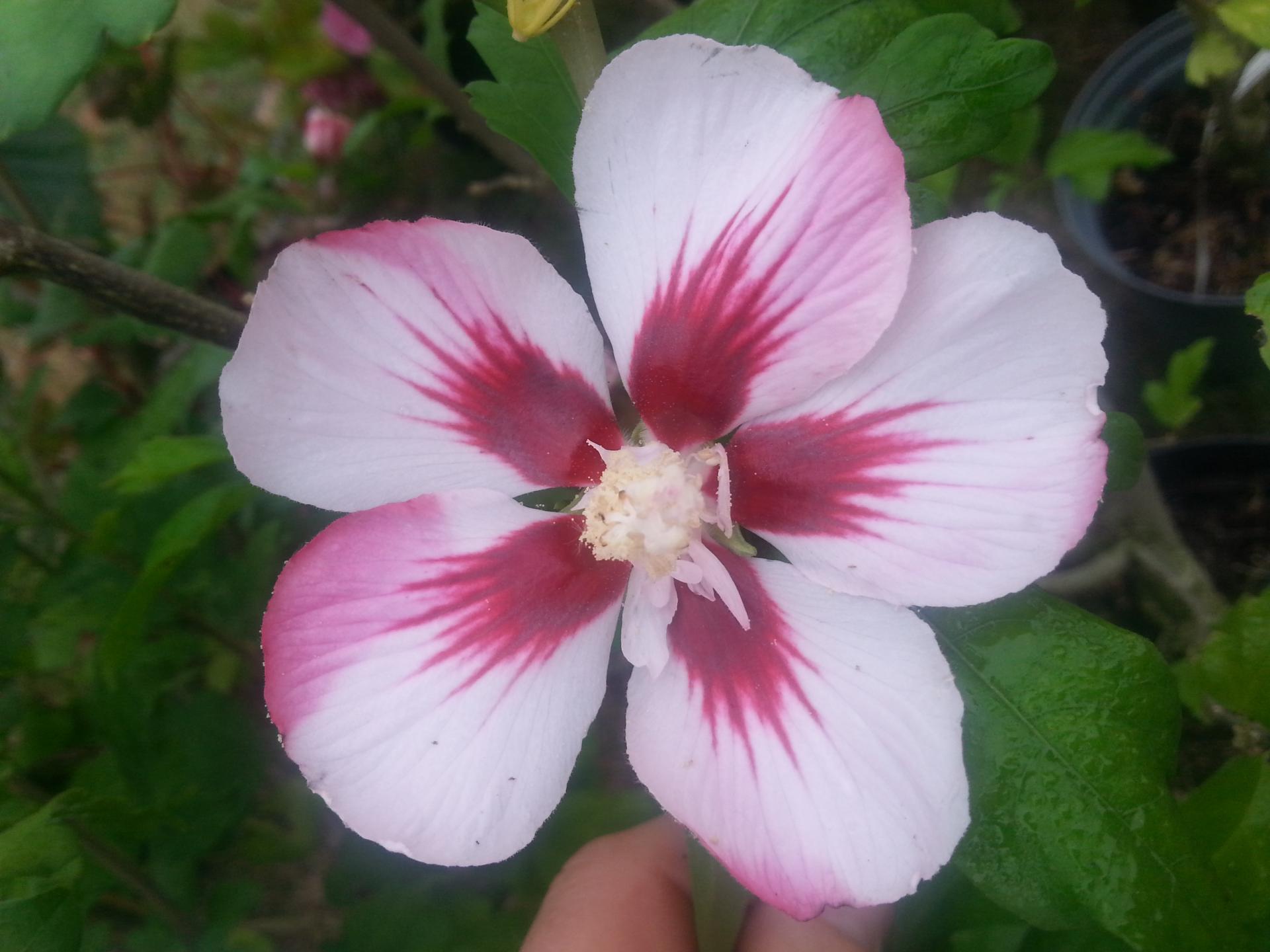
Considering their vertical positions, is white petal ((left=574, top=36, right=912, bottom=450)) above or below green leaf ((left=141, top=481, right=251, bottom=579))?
above

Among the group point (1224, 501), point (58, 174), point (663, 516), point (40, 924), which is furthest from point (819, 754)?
point (58, 174)

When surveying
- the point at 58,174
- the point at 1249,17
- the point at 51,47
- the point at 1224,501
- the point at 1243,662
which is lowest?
the point at 1224,501

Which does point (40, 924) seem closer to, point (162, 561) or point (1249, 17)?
point (162, 561)

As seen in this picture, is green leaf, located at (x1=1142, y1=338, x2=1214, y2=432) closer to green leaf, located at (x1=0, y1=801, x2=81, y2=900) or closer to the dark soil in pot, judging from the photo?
the dark soil in pot

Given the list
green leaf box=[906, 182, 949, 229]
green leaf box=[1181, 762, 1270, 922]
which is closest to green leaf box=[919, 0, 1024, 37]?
green leaf box=[906, 182, 949, 229]

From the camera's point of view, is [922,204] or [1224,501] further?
[1224,501]

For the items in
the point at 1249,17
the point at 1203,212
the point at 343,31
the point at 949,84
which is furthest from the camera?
the point at 343,31

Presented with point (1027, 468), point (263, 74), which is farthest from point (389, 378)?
point (263, 74)
